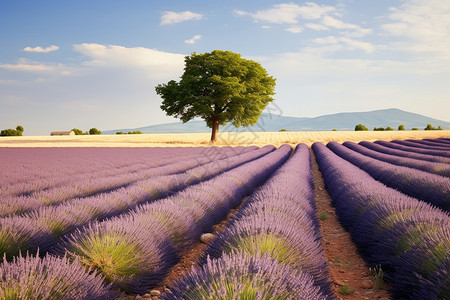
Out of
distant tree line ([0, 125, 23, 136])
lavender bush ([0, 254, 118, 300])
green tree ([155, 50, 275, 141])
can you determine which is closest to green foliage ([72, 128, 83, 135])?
distant tree line ([0, 125, 23, 136])

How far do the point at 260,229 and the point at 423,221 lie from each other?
1649 millimetres

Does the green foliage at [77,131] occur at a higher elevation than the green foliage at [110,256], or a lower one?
higher

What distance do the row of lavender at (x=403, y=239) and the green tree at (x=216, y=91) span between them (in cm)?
2395

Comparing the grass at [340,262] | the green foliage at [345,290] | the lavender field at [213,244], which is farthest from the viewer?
the grass at [340,262]

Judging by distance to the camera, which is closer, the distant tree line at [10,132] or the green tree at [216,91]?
the green tree at [216,91]

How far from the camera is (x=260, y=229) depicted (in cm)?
241

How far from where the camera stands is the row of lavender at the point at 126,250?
1686 mm

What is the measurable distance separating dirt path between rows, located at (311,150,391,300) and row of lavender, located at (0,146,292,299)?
1598 millimetres

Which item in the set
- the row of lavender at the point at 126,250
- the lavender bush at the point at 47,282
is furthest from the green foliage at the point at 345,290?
the lavender bush at the point at 47,282

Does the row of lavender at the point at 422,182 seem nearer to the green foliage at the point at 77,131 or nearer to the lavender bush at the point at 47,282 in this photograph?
the lavender bush at the point at 47,282

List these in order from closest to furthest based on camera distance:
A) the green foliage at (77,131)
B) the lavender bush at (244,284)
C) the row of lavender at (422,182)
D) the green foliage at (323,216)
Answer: the lavender bush at (244,284) → the row of lavender at (422,182) → the green foliage at (323,216) → the green foliage at (77,131)

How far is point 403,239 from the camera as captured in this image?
8.88 feet

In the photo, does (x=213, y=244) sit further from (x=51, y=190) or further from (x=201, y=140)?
(x=201, y=140)

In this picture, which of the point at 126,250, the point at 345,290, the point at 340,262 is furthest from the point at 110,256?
the point at 340,262
